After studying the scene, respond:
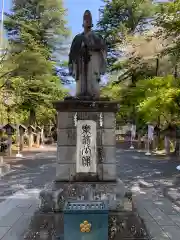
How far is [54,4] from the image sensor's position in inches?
1469

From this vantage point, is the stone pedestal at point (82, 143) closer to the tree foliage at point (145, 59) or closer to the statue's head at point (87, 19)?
the statue's head at point (87, 19)

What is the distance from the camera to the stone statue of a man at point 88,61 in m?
7.44

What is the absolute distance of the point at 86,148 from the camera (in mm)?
6930

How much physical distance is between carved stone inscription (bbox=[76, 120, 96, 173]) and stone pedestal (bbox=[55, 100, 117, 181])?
0.28 ft

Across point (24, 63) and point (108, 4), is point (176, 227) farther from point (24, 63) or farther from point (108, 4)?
point (108, 4)

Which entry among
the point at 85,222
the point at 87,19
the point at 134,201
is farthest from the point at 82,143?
the point at 134,201

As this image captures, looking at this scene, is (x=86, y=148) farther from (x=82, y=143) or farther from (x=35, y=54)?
(x=35, y=54)

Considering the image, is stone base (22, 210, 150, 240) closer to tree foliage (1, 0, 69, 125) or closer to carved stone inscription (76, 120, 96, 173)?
carved stone inscription (76, 120, 96, 173)

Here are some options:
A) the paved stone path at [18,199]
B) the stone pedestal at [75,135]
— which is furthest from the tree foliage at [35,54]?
the stone pedestal at [75,135]

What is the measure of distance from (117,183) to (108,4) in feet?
110

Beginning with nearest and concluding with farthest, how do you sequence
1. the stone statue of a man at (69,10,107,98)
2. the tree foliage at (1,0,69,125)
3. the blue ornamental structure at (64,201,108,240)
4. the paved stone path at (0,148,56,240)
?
1. the blue ornamental structure at (64,201,108,240)
2. the paved stone path at (0,148,56,240)
3. the stone statue of a man at (69,10,107,98)
4. the tree foliage at (1,0,69,125)

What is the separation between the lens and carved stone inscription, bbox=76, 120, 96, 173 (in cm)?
692

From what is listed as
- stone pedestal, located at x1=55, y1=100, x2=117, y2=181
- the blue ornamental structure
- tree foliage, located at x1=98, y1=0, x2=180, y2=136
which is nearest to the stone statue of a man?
stone pedestal, located at x1=55, y1=100, x2=117, y2=181

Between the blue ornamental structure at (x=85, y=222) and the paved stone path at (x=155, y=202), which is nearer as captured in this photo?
the blue ornamental structure at (x=85, y=222)
